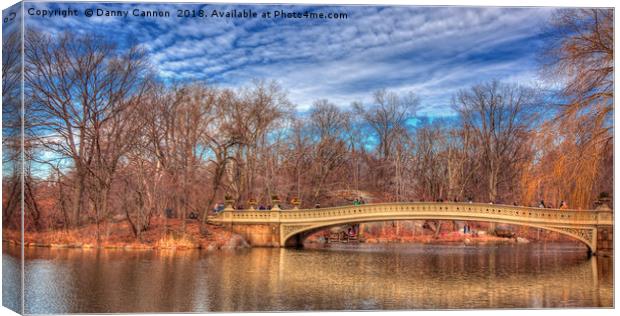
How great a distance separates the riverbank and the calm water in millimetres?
279

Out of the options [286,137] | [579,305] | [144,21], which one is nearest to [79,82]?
[144,21]

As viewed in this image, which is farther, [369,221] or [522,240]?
[522,240]

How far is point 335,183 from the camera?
2503 centimetres

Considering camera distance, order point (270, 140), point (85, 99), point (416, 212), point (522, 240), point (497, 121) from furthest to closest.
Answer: point (522, 240)
point (270, 140)
point (416, 212)
point (497, 121)
point (85, 99)

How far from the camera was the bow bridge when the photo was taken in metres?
19.4

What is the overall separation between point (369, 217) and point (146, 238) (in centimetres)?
680

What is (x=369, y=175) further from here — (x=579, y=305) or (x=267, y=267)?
(x=579, y=305)

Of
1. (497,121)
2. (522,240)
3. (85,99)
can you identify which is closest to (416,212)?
(497,121)

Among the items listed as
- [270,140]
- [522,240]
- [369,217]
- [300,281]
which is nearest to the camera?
[300,281]

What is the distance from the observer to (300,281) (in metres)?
16.4

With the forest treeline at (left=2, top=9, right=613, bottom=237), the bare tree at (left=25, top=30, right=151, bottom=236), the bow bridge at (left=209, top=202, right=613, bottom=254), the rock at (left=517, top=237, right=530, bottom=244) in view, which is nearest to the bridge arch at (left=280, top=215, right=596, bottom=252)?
the bow bridge at (left=209, top=202, right=613, bottom=254)

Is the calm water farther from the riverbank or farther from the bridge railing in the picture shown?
the bridge railing

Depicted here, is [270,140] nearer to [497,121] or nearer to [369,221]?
[369,221]

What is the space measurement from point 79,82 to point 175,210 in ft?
17.1
